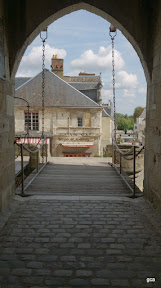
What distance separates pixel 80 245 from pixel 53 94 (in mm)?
16371

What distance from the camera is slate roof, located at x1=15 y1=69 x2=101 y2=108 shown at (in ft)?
58.6

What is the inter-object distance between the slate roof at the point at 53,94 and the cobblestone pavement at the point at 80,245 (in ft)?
48.0

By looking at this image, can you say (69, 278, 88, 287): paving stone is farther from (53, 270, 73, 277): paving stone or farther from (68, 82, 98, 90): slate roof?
(68, 82, 98, 90): slate roof

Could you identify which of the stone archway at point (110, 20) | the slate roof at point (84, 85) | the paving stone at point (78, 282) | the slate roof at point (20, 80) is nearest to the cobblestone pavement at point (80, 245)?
the paving stone at point (78, 282)

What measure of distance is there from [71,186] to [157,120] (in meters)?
2.15

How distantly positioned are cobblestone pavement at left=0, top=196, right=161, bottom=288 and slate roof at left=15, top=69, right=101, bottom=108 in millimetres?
14615

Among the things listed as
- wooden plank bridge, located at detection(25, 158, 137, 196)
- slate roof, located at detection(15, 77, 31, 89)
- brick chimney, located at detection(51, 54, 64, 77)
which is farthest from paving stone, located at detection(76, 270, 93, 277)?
brick chimney, located at detection(51, 54, 64, 77)

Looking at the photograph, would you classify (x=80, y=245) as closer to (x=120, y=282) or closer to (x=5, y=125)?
(x=120, y=282)

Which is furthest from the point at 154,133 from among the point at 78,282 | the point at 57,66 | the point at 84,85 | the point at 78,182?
the point at 57,66

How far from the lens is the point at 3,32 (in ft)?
11.3

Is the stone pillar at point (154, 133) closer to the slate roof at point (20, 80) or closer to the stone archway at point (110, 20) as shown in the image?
the stone archway at point (110, 20)

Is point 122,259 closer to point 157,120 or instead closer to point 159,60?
point 157,120

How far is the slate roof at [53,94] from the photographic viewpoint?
1786 centimetres

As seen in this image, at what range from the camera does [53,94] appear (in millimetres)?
18141
